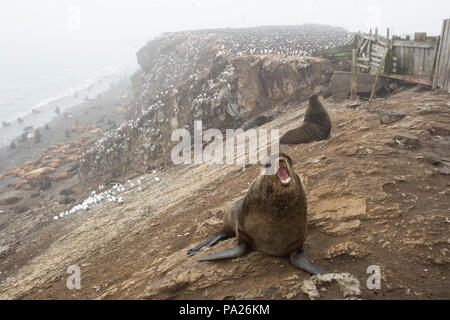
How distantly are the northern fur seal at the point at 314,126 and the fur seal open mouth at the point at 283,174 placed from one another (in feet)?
16.6

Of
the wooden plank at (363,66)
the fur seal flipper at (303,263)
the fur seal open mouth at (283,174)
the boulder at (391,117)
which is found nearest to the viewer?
the fur seal open mouth at (283,174)

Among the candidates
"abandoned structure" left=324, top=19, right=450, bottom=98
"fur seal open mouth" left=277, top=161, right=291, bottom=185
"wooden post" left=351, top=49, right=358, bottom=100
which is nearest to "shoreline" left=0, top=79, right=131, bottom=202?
"wooden post" left=351, top=49, right=358, bottom=100

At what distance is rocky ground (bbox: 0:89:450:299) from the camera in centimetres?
298

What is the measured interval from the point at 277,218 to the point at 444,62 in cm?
765

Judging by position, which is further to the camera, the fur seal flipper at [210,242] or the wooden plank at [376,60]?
the wooden plank at [376,60]

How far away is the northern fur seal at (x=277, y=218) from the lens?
2.79 m

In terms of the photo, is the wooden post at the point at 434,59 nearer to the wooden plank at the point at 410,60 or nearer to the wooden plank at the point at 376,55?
the wooden plank at the point at 410,60

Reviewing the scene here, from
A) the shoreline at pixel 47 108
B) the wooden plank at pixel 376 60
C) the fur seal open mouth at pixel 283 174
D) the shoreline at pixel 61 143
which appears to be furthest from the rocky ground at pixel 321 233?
the shoreline at pixel 47 108

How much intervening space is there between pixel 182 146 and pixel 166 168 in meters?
2.11

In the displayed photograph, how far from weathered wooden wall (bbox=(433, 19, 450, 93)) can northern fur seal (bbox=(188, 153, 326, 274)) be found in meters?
7.17

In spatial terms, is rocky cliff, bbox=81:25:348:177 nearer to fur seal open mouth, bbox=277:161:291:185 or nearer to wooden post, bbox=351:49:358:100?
wooden post, bbox=351:49:358:100

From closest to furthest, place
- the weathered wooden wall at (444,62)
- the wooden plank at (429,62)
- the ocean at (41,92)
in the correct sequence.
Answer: the weathered wooden wall at (444,62)
the wooden plank at (429,62)
the ocean at (41,92)

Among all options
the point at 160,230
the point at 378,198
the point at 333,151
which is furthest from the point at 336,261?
the point at 160,230

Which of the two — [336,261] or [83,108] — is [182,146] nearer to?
[336,261]
